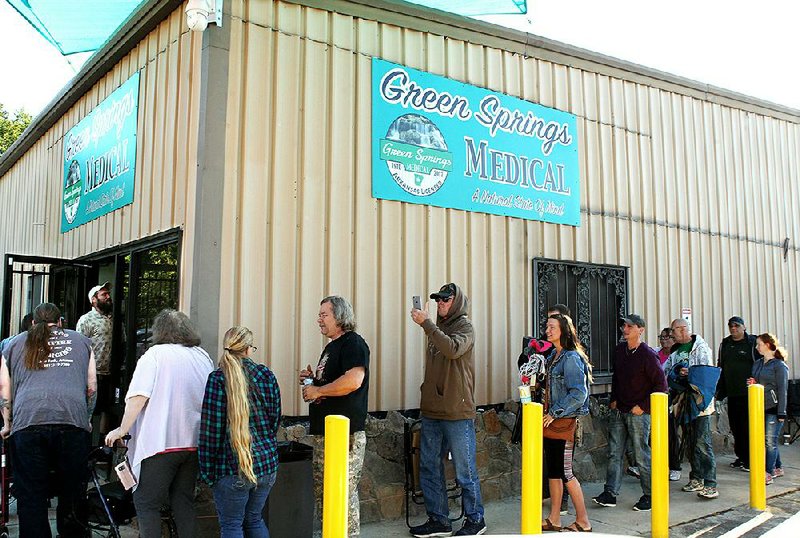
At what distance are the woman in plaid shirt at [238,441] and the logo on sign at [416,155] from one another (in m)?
2.95

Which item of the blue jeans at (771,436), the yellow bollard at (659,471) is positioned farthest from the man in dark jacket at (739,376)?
the yellow bollard at (659,471)

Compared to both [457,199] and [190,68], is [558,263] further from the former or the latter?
[190,68]

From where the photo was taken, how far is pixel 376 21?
6797 mm

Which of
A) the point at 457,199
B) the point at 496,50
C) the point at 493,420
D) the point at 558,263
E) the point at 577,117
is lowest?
the point at 493,420

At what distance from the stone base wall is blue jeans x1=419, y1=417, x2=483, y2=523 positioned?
0.46 meters

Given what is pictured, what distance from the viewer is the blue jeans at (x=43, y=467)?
4.93 meters

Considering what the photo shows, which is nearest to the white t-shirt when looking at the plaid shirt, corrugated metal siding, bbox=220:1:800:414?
the plaid shirt

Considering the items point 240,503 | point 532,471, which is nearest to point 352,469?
point 240,503

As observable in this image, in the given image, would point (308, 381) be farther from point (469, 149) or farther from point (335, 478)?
point (469, 149)

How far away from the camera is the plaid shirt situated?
4125 millimetres

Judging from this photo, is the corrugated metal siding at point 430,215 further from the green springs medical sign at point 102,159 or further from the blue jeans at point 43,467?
the green springs medical sign at point 102,159

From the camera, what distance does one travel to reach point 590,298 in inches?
326

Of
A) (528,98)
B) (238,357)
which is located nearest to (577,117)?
(528,98)

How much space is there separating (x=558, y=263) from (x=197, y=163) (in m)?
4.21
